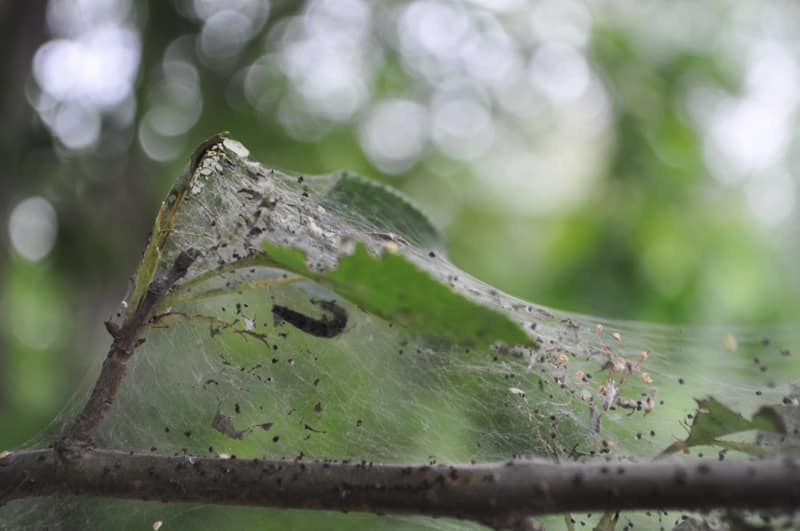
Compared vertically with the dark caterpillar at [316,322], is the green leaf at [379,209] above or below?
above

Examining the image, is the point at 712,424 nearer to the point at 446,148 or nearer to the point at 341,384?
the point at 341,384

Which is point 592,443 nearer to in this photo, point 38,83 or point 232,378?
point 232,378

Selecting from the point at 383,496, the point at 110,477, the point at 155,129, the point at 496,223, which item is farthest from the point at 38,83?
the point at 383,496

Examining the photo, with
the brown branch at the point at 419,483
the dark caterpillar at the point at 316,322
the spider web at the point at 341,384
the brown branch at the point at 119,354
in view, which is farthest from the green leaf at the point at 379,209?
the brown branch at the point at 419,483

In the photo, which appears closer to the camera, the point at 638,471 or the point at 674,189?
the point at 638,471

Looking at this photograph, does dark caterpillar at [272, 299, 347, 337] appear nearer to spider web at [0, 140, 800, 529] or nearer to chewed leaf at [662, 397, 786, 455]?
spider web at [0, 140, 800, 529]

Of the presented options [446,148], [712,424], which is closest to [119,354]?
[712,424]

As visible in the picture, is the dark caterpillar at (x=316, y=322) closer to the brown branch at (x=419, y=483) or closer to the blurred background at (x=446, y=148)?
the brown branch at (x=419, y=483)
